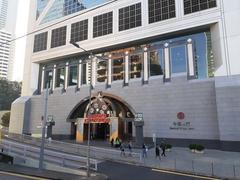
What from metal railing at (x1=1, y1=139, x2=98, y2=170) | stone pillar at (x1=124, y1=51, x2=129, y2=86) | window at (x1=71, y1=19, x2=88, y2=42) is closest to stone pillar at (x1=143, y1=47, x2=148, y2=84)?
stone pillar at (x1=124, y1=51, x2=129, y2=86)

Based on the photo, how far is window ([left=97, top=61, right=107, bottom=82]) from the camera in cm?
4847

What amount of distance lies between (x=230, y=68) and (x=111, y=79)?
888 inches

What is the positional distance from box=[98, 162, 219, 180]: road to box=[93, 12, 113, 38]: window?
32.7 meters

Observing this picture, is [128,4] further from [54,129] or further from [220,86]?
[54,129]

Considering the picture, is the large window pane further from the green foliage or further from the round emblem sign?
the green foliage

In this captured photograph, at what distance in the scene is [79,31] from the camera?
176 ft

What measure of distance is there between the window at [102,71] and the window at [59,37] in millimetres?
12350

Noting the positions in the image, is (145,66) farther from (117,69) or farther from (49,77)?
(49,77)

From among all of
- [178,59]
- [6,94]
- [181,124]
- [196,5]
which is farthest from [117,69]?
[6,94]

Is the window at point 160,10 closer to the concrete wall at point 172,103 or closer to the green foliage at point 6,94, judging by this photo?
the concrete wall at point 172,103

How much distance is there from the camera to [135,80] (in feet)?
143

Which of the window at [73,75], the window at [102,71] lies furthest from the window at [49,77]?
the window at [102,71]

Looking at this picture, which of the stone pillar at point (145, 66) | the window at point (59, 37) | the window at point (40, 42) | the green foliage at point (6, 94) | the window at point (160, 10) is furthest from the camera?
the green foliage at point (6, 94)

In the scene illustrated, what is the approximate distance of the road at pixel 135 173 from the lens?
738 inches
